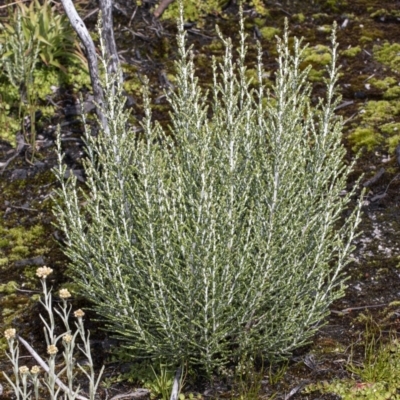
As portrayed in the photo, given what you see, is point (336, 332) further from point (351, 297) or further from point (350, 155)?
point (350, 155)

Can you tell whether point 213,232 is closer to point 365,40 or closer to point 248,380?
point 248,380

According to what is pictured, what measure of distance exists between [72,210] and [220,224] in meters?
0.83

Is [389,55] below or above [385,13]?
below

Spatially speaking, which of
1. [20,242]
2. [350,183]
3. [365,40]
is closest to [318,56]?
[365,40]

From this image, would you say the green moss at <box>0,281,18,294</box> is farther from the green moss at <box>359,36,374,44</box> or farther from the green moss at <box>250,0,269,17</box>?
the green moss at <box>250,0,269,17</box>

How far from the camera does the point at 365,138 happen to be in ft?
18.7

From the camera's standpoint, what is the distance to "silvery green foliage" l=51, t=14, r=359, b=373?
3164 millimetres

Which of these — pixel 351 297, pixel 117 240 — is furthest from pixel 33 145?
pixel 351 297

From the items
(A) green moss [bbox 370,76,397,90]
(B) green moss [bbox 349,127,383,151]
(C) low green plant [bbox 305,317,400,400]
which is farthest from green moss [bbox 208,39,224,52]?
(C) low green plant [bbox 305,317,400,400]

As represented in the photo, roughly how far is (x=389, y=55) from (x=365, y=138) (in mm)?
1636

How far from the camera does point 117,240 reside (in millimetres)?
3432

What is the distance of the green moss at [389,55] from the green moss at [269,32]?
44.1 inches

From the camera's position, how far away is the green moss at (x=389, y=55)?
676 centimetres

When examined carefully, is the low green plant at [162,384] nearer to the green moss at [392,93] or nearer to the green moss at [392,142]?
the green moss at [392,142]
